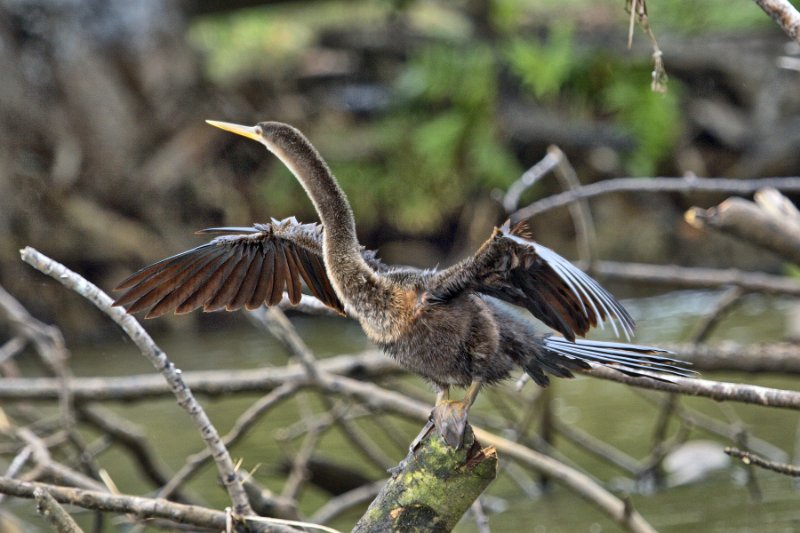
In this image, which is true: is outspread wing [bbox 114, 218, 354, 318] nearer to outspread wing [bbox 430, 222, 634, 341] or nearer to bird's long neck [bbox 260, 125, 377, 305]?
bird's long neck [bbox 260, 125, 377, 305]

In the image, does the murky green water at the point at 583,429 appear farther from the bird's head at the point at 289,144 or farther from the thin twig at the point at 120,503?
the bird's head at the point at 289,144

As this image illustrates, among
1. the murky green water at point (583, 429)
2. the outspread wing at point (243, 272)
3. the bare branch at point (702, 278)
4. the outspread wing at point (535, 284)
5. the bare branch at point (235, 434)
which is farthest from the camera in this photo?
the murky green water at point (583, 429)

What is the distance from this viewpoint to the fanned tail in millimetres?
1985

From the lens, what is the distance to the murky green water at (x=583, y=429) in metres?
3.96

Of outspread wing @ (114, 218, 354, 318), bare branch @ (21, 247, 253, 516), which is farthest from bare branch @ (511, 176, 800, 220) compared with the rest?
bare branch @ (21, 247, 253, 516)

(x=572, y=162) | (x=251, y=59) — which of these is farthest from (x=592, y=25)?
(x=251, y=59)

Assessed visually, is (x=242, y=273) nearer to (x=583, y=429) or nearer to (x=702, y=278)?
(x=702, y=278)

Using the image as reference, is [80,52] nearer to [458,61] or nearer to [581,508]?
[458,61]

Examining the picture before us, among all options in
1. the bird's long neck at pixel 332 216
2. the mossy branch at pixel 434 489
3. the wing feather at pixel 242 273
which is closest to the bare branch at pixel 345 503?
the wing feather at pixel 242 273

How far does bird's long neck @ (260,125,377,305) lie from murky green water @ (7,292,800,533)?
843 millimetres

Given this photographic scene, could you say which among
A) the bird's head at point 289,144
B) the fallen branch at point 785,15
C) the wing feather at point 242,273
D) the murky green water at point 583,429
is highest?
the bird's head at point 289,144

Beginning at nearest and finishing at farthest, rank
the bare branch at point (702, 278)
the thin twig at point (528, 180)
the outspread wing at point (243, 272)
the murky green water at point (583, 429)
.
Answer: the outspread wing at point (243, 272) → the thin twig at point (528, 180) → the bare branch at point (702, 278) → the murky green water at point (583, 429)

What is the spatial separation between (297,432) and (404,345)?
2965 mm

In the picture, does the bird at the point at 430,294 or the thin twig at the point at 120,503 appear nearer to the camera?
the bird at the point at 430,294
